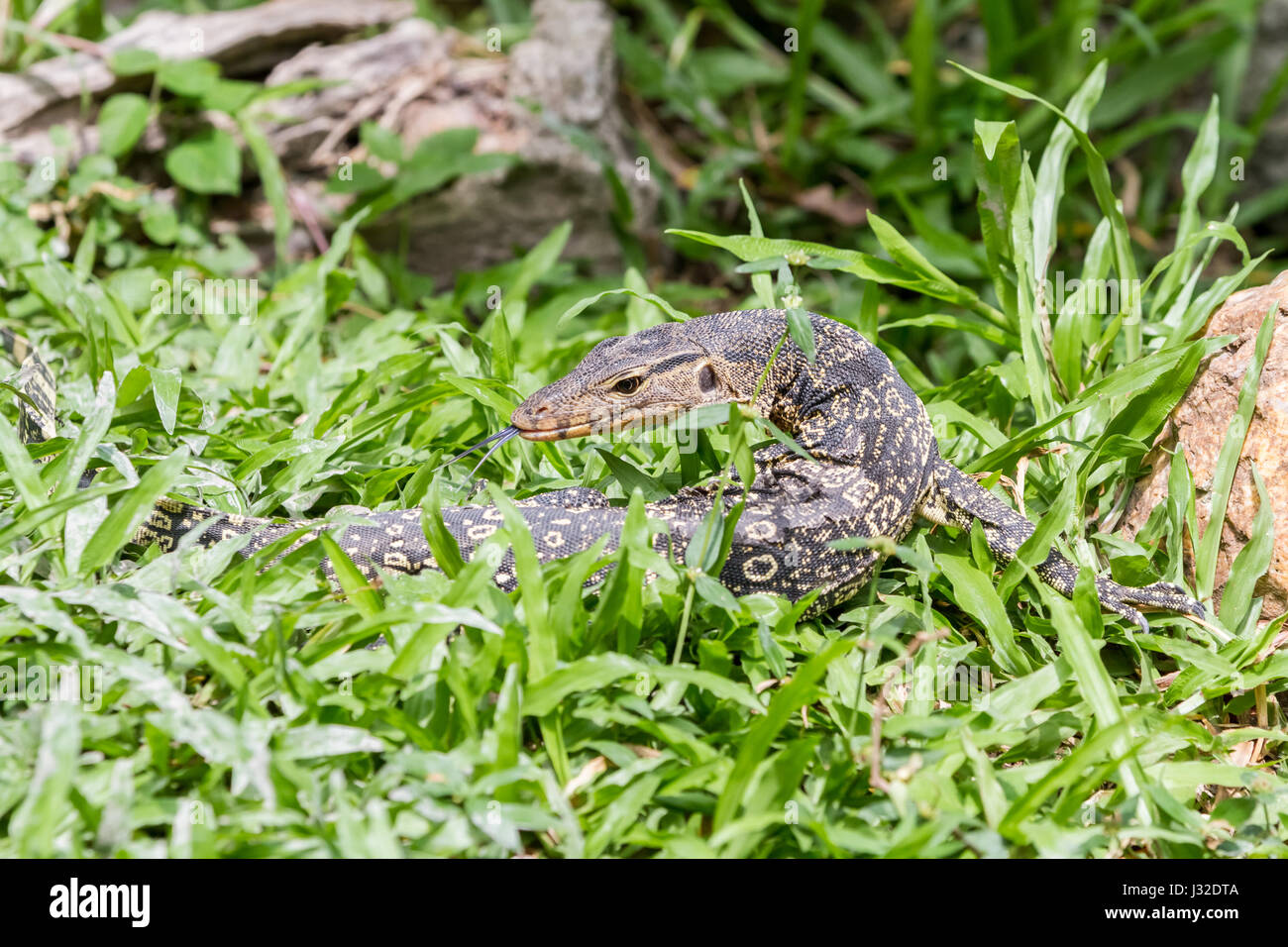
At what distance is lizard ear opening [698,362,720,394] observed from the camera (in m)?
3.71

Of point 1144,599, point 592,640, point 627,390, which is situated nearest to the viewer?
point 592,640

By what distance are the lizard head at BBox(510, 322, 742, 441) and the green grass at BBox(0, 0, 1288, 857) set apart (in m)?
0.26

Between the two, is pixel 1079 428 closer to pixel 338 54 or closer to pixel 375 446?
pixel 375 446

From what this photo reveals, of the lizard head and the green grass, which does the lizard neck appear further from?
the green grass

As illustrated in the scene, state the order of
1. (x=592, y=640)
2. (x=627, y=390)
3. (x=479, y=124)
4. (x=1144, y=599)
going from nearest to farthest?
(x=592, y=640), (x=1144, y=599), (x=627, y=390), (x=479, y=124)

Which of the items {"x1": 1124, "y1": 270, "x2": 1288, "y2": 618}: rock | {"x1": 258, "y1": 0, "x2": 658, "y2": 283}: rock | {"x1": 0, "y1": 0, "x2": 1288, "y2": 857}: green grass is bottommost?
{"x1": 0, "y1": 0, "x2": 1288, "y2": 857}: green grass

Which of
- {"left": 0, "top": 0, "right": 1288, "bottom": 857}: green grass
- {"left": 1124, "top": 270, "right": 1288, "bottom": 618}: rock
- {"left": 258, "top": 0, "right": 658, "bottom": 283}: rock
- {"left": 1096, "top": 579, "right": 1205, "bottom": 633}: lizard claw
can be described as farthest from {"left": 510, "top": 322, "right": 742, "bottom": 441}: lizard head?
{"left": 258, "top": 0, "right": 658, "bottom": 283}: rock

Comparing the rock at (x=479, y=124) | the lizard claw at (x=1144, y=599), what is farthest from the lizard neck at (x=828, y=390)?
the rock at (x=479, y=124)

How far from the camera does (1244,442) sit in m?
3.68

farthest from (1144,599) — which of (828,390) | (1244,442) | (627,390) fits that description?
(627,390)

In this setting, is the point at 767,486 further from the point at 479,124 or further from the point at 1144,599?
the point at 479,124

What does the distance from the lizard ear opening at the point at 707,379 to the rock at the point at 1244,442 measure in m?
1.69

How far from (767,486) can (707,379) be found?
445 mm

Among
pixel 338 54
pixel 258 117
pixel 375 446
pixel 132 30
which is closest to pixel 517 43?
pixel 338 54
